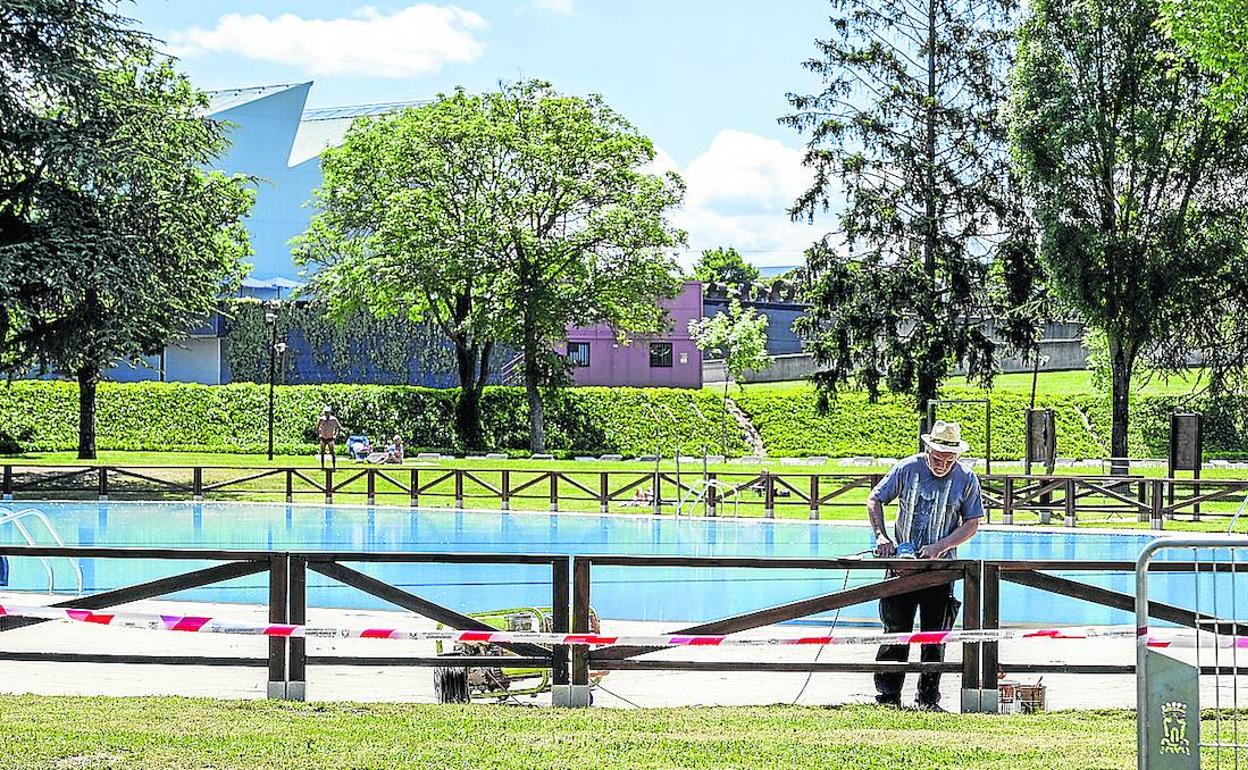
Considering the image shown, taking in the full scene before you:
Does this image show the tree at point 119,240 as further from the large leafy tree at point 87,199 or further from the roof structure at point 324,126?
the roof structure at point 324,126

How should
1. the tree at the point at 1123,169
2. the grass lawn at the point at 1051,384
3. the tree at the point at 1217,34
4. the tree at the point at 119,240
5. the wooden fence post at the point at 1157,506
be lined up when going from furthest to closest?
the grass lawn at the point at 1051,384 → the tree at the point at 1123,169 → the tree at the point at 119,240 → the tree at the point at 1217,34 → the wooden fence post at the point at 1157,506

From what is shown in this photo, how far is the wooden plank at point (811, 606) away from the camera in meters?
9.41

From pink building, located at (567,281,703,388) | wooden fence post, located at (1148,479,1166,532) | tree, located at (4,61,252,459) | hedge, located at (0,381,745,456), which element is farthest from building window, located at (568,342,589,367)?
wooden fence post, located at (1148,479,1166,532)

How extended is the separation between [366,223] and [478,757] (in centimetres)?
4697

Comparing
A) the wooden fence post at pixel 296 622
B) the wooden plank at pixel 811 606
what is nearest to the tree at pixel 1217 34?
the wooden plank at pixel 811 606

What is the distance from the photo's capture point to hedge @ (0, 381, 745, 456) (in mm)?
49500

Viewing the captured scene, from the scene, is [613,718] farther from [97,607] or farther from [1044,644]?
[1044,644]

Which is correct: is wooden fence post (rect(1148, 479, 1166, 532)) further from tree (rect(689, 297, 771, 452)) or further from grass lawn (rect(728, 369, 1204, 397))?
tree (rect(689, 297, 771, 452))

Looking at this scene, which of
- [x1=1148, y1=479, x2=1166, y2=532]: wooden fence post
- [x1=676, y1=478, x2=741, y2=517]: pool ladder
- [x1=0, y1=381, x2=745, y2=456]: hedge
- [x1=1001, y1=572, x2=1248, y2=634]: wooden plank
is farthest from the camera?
[x1=0, y1=381, x2=745, y2=456]: hedge

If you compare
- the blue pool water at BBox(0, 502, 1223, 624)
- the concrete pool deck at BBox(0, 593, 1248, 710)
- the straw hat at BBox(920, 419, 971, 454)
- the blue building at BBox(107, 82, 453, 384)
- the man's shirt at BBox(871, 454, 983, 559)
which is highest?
the blue building at BBox(107, 82, 453, 384)

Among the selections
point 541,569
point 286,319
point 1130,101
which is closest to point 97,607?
point 541,569

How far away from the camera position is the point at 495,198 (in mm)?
50125

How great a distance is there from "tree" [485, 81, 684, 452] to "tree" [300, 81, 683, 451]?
4cm

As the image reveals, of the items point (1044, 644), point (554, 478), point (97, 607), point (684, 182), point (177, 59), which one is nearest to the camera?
point (97, 607)
